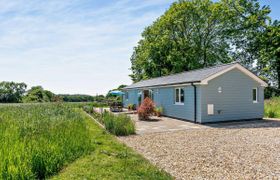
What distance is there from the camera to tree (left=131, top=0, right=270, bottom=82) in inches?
1267

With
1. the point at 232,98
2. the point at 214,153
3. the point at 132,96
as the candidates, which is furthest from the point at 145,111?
the point at 132,96

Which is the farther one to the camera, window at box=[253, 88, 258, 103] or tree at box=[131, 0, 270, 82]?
tree at box=[131, 0, 270, 82]

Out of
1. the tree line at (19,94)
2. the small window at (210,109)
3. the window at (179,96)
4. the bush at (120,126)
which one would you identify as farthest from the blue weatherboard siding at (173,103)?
the tree line at (19,94)

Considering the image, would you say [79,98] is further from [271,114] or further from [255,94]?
[271,114]

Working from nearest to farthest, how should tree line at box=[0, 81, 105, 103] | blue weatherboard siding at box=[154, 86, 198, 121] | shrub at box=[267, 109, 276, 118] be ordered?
blue weatherboard siding at box=[154, 86, 198, 121] → shrub at box=[267, 109, 276, 118] → tree line at box=[0, 81, 105, 103]

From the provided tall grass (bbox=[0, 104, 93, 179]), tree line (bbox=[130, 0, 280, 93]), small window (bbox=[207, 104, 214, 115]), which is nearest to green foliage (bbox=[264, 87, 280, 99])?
tree line (bbox=[130, 0, 280, 93])

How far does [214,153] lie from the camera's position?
279 inches

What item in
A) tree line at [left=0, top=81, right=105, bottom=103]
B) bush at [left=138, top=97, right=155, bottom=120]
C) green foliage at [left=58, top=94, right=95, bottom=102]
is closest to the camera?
bush at [left=138, top=97, right=155, bottom=120]

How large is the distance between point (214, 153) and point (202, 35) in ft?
95.6

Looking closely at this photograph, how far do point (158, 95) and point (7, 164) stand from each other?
16.0 m

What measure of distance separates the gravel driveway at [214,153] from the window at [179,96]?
5.51m

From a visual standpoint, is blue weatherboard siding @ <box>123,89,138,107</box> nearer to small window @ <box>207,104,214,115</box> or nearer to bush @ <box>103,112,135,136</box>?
small window @ <box>207,104,214,115</box>

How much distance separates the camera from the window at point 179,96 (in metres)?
16.0

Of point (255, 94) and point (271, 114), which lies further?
point (271, 114)
